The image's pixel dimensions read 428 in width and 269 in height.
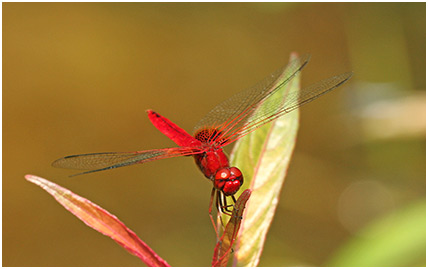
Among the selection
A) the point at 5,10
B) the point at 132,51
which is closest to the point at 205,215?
the point at 132,51

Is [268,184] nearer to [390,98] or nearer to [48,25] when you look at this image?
[390,98]

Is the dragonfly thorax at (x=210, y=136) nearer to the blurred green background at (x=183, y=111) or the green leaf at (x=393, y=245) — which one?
the green leaf at (x=393, y=245)

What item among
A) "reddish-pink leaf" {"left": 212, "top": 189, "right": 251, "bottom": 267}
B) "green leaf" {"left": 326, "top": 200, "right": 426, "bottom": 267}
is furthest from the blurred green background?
"reddish-pink leaf" {"left": 212, "top": 189, "right": 251, "bottom": 267}

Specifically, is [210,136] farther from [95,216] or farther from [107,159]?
[95,216]

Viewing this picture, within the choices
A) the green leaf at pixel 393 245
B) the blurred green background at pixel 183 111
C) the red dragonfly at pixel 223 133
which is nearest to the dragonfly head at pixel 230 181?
the red dragonfly at pixel 223 133

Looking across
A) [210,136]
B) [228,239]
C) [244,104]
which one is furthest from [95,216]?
[244,104]

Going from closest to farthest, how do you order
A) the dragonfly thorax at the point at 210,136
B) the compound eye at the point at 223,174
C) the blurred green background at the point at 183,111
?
1. the compound eye at the point at 223,174
2. the dragonfly thorax at the point at 210,136
3. the blurred green background at the point at 183,111
